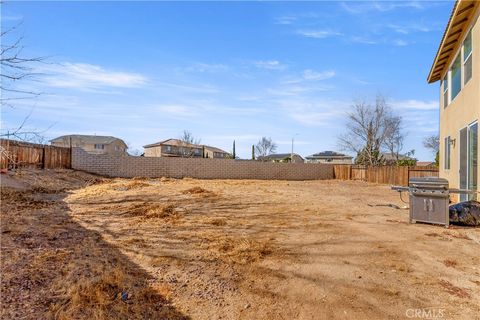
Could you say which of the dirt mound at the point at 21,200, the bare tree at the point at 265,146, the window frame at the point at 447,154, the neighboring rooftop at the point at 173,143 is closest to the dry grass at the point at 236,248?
the dirt mound at the point at 21,200

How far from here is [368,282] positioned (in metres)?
3.13

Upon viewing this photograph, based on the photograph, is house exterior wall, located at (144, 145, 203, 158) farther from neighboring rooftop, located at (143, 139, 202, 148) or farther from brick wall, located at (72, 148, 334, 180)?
brick wall, located at (72, 148, 334, 180)

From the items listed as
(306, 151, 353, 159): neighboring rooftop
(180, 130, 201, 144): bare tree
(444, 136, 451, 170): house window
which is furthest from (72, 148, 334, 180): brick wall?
(306, 151, 353, 159): neighboring rooftop

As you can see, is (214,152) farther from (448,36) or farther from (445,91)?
(448,36)

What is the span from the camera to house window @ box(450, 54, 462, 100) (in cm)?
810

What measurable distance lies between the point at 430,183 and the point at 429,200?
0.34 metres


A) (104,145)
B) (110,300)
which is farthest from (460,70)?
(104,145)

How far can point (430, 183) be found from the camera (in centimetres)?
570

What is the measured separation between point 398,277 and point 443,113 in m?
9.75

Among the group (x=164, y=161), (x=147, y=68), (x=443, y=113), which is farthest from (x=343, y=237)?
(x=164, y=161)

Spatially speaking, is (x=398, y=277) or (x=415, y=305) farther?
(x=398, y=277)

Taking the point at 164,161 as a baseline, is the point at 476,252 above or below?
below

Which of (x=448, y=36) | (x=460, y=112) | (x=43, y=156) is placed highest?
(x=448, y=36)

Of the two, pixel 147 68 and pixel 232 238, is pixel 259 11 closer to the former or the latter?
pixel 147 68
